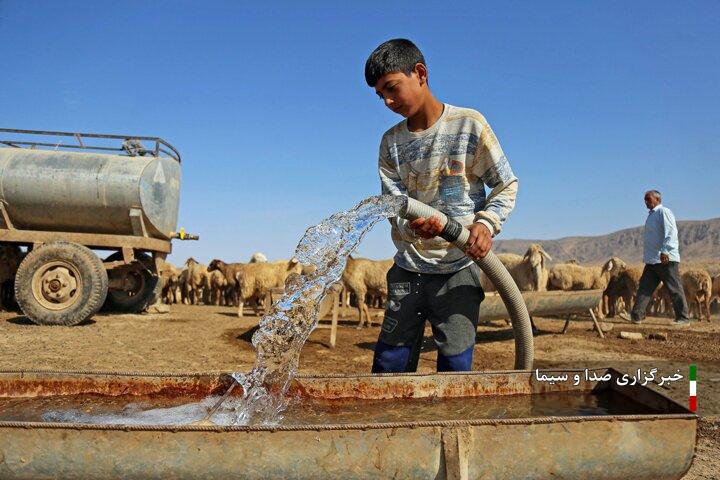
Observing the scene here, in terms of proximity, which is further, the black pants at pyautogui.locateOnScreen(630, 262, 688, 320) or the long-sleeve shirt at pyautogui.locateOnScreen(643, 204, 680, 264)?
the black pants at pyautogui.locateOnScreen(630, 262, 688, 320)

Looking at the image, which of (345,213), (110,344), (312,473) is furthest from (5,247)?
(312,473)

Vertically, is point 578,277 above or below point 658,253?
below

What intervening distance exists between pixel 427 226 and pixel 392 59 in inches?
33.5

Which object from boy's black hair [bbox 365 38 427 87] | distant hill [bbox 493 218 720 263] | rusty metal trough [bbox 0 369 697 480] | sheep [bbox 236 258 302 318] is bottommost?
rusty metal trough [bbox 0 369 697 480]

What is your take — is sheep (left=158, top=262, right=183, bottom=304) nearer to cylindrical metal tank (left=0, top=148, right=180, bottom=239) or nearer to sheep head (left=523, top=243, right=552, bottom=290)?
cylindrical metal tank (left=0, top=148, right=180, bottom=239)

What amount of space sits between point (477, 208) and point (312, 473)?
1643 mm

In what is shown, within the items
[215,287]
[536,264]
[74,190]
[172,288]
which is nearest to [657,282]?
[536,264]

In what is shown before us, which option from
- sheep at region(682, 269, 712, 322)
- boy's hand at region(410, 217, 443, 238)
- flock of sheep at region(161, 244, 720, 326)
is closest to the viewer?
boy's hand at region(410, 217, 443, 238)

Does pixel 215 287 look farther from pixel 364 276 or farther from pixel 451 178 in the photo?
pixel 451 178

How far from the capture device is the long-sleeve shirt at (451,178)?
2783 mm

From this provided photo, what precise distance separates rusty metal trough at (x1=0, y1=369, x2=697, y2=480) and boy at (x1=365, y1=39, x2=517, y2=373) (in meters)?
0.86

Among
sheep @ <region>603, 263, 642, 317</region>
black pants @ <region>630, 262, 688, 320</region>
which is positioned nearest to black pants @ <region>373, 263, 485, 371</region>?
black pants @ <region>630, 262, 688, 320</region>

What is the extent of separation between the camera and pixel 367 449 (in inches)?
77.0

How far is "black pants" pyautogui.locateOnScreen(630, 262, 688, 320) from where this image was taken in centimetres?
997
